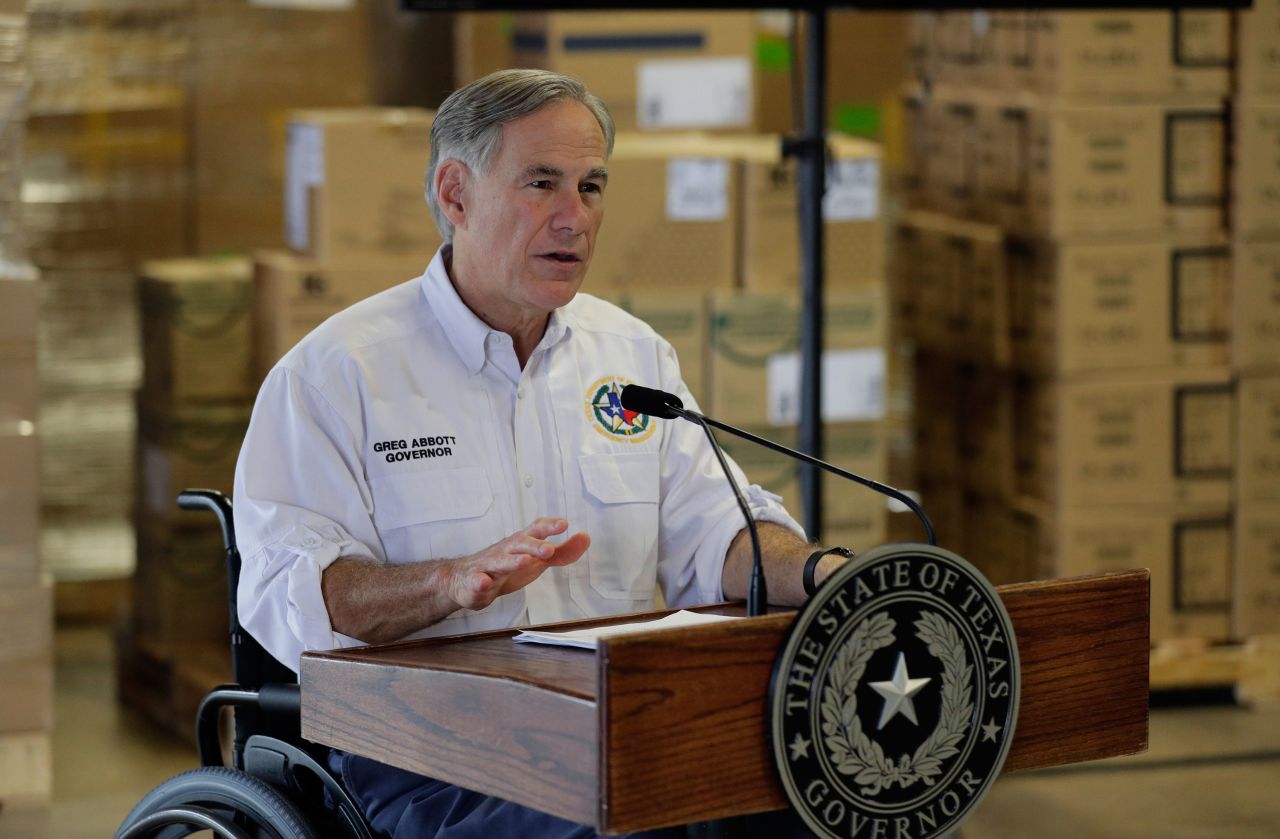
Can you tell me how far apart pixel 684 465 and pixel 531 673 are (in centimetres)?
72

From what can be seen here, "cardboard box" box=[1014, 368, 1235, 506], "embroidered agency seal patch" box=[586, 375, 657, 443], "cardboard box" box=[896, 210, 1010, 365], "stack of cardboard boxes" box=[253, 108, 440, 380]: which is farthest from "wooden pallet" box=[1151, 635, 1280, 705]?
"embroidered agency seal patch" box=[586, 375, 657, 443]

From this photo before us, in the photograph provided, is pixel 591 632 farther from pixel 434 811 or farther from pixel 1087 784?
pixel 1087 784

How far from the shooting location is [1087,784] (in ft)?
13.5

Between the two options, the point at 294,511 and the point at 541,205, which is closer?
the point at 294,511

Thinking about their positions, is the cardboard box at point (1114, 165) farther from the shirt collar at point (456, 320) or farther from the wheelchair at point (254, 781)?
the wheelchair at point (254, 781)

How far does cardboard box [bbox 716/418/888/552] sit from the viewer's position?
13.8ft

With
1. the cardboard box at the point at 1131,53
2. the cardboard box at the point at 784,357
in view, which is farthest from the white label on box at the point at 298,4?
the cardboard box at the point at 1131,53

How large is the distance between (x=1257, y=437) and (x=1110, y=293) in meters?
0.52

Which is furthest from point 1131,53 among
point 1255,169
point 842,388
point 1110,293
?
point 842,388

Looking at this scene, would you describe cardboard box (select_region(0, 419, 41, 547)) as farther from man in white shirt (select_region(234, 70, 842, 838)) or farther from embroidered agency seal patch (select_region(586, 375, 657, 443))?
embroidered agency seal patch (select_region(586, 375, 657, 443))

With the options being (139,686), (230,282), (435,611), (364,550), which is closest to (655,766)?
(435,611)

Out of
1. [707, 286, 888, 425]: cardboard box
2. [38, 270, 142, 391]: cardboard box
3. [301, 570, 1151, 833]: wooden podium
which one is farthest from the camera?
[38, 270, 142, 391]: cardboard box

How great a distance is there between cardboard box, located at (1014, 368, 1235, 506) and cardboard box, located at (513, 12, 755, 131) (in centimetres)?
101

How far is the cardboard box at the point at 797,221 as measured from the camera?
416 centimetres
